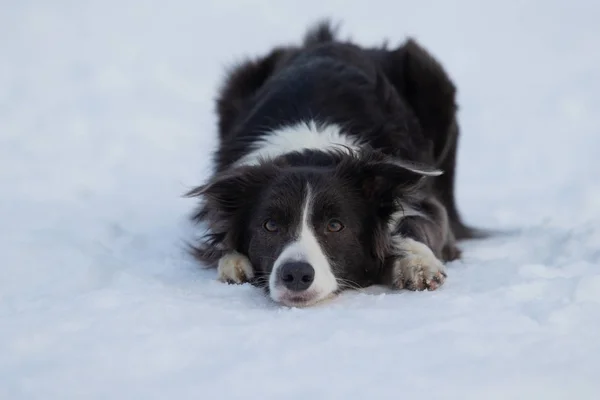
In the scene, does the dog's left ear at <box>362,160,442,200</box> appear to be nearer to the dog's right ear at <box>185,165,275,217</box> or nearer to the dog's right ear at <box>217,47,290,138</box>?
the dog's right ear at <box>185,165,275,217</box>

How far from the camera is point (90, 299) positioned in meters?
4.11

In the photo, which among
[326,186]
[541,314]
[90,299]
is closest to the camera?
[541,314]

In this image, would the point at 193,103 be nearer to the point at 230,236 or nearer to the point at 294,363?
the point at 230,236

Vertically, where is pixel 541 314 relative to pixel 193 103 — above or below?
below

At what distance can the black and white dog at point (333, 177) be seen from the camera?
Result: 4.79 metres

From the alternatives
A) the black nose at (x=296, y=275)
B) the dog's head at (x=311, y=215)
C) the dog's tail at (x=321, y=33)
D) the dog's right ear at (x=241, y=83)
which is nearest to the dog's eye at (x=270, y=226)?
the dog's head at (x=311, y=215)

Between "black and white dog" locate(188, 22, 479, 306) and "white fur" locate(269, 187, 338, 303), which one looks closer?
"white fur" locate(269, 187, 338, 303)

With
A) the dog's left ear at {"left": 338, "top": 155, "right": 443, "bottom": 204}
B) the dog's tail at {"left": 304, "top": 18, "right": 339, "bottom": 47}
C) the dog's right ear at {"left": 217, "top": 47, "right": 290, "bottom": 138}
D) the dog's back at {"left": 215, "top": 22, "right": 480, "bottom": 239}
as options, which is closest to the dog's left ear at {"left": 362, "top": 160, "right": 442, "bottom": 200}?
the dog's left ear at {"left": 338, "top": 155, "right": 443, "bottom": 204}

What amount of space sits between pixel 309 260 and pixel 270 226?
18.1 inches

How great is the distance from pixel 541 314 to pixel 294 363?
3.95 feet

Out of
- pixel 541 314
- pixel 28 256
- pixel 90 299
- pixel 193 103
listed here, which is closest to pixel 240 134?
pixel 28 256

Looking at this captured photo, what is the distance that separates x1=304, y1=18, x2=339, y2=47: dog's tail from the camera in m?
7.72

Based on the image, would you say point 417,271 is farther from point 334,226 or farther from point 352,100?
point 352,100

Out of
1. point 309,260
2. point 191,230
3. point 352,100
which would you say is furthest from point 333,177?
point 191,230
